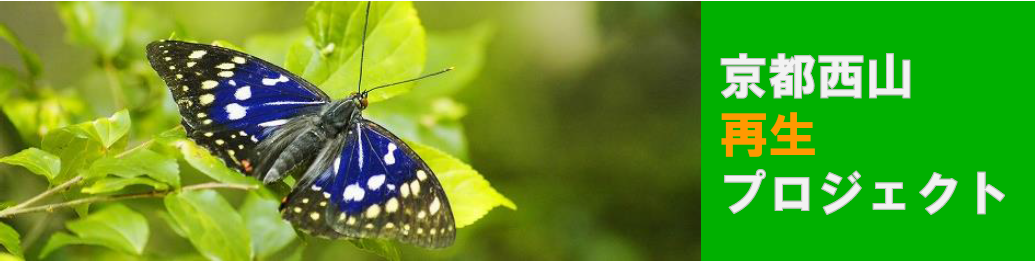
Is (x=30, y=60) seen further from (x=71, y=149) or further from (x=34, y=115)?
(x=71, y=149)

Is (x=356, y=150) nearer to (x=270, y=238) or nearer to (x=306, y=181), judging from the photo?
(x=306, y=181)

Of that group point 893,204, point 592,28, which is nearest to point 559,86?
point 592,28

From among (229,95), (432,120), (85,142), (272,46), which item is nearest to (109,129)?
(85,142)

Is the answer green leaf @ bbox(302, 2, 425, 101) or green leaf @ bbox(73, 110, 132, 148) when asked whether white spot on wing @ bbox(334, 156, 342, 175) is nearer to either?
green leaf @ bbox(302, 2, 425, 101)

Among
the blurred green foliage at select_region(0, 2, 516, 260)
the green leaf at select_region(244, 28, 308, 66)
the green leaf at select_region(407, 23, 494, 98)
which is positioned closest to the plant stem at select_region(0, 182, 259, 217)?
the blurred green foliage at select_region(0, 2, 516, 260)

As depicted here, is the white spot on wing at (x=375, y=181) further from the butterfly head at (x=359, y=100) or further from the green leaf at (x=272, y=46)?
the green leaf at (x=272, y=46)

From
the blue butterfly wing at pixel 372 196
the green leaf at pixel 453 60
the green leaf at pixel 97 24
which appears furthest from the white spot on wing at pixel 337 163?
the green leaf at pixel 97 24
